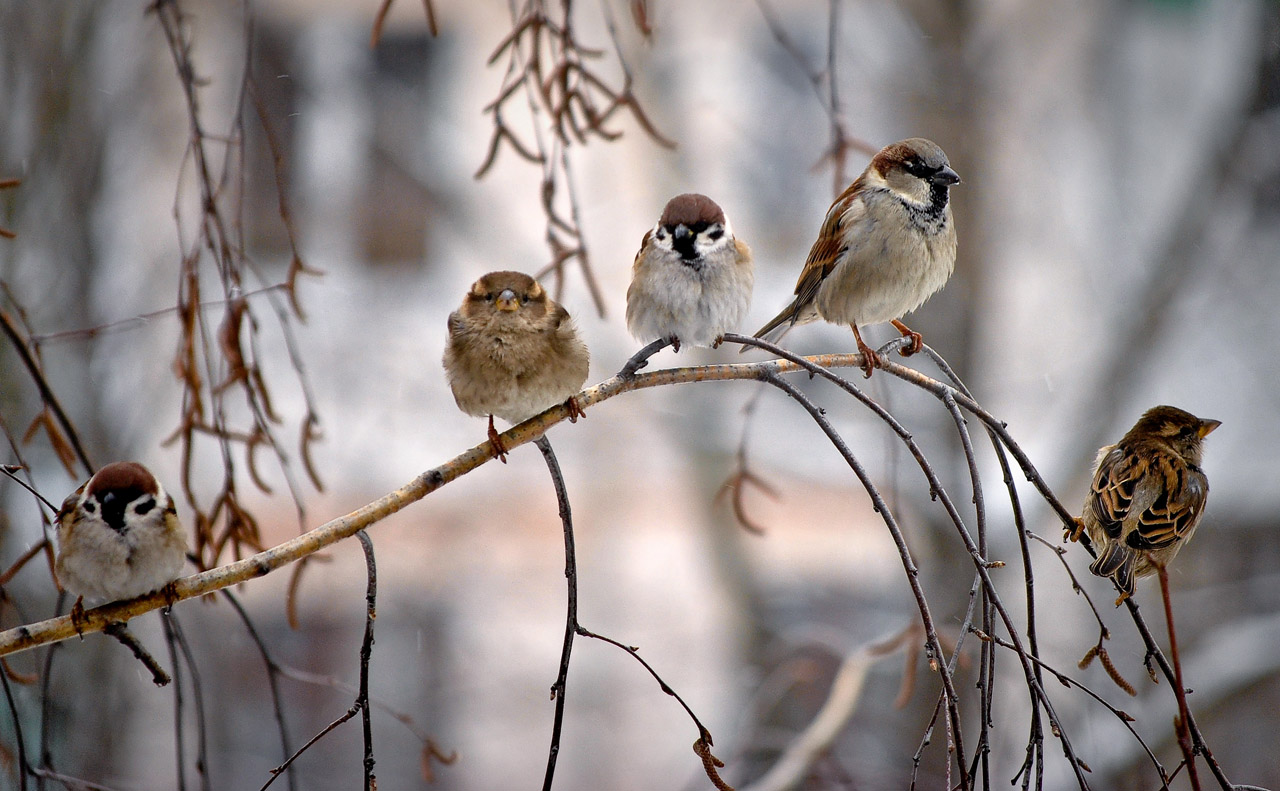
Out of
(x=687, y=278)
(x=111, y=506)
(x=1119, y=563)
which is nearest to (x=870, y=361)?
(x=687, y=278)

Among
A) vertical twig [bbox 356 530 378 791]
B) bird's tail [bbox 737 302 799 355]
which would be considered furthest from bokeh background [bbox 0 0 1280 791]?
vertical twig [bbox 356 530 378 791]

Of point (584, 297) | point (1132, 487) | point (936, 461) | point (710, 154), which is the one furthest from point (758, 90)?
point (1132, 487)

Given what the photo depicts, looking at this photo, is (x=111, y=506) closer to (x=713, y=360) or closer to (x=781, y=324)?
(x=781, y=324)

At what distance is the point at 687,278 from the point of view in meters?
2.13

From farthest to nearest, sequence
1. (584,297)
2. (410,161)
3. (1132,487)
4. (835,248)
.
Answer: (410,161) < (584,297) < (835,248) < (1132,487)

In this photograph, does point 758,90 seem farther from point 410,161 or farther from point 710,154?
point 410,161

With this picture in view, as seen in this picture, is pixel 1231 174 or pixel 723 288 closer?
pixel 723 288

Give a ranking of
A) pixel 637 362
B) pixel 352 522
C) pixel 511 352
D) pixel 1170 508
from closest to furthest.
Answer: pixel 352 522 < pixel 637 362 < pixel 1170 508 < pixel 511 352

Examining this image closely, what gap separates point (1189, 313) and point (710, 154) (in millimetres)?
2842

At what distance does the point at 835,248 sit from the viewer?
7.86 ft

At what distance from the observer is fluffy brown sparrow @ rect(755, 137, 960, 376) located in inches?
92.8

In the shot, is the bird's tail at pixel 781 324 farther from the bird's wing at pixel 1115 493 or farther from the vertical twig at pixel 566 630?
the vertical twig at pixel 566 630

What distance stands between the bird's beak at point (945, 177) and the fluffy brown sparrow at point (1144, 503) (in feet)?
2.09

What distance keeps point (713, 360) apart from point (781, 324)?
3161mm
